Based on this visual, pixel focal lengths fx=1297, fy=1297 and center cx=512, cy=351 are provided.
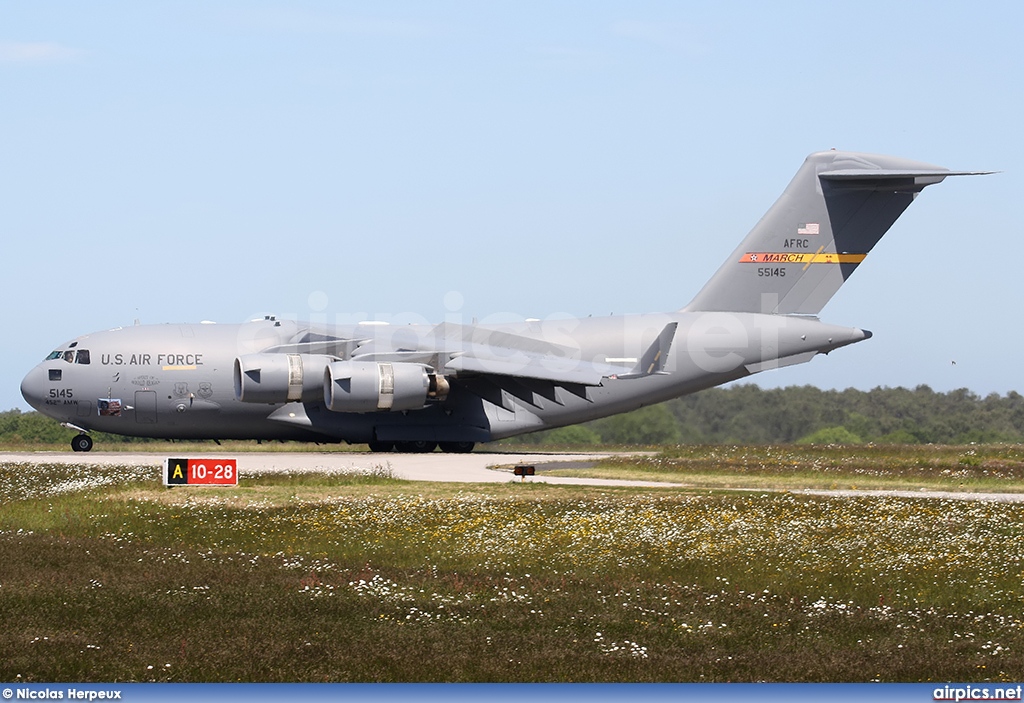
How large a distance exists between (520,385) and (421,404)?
112 inches

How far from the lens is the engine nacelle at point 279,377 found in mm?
33562

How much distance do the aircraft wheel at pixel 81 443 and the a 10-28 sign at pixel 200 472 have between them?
42.4 ft

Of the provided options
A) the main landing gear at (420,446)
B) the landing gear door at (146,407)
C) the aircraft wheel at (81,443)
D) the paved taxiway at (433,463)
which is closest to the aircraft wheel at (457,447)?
the main landing gear at (420,446)

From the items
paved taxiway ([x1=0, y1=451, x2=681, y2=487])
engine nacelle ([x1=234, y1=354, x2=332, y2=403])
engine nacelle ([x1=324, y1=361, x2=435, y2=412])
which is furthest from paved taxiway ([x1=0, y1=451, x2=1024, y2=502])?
engine nacelle ([x1=234, y1=354, x2=332, y2=403])

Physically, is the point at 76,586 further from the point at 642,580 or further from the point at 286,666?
the point at 642,580

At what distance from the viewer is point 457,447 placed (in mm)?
37781

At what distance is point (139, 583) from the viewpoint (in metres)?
16.0

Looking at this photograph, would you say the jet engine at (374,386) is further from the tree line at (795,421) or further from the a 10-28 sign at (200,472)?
the tree line at (795,421)

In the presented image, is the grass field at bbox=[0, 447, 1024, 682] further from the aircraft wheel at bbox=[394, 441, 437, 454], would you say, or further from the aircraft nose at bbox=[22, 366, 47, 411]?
the aircraft wheel at bbox=[394, 441, 437, 454]

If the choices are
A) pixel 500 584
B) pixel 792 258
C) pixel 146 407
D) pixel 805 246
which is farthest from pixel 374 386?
pixel 500 584

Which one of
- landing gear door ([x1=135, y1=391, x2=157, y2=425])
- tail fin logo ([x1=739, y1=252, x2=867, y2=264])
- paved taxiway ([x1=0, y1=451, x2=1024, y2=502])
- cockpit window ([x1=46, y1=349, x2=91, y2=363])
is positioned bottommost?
paved taxiway ([x1=0, y1=451, x2=1024, y2=502])

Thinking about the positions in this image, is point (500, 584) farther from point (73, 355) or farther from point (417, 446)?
point (73, 355)

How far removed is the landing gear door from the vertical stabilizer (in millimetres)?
15704

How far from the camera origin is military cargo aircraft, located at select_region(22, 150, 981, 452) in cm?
3459
